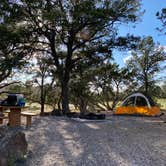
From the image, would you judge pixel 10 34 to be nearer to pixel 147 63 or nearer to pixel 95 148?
pixel 95 148

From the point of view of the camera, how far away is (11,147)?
222 inches

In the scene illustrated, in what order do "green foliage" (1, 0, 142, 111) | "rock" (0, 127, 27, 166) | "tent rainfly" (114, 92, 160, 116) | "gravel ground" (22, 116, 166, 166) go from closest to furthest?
"rock" (0, 127, 27, 166)
"gravel ground" (22, 116, 166, 166)
"green foliage" (1, 0, 142, 111)
"tent rainfly" (114, 92, 160, 116)

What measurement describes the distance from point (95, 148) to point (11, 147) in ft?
6.51

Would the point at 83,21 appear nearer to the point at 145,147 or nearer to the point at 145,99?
the point at 145,99

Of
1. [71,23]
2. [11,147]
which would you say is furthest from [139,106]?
[11,147]

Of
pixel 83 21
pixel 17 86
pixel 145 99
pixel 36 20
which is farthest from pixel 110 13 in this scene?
pixel 17 86

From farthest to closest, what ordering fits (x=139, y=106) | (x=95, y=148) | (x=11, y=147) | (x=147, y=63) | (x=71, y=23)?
(x=147, y=63) → (x=139, y=106) → (x=71, y=23) → (x=95, y=148) → (x=11, y=147)

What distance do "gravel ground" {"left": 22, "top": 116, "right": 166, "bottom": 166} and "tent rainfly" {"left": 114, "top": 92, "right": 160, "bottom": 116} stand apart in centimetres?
806

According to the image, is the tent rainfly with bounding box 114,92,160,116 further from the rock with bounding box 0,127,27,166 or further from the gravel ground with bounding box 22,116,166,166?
the rock with bounding box 0,127,27,166

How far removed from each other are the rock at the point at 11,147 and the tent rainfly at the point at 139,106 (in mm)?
11971

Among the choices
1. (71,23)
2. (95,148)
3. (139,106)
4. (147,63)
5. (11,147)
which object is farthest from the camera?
(147,63)

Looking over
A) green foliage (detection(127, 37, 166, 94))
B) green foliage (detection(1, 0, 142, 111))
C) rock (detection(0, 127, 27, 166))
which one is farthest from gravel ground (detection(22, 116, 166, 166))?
green foliage (detection(127, 37, 166, 94))

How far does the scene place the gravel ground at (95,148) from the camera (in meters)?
5.61

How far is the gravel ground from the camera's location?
5.61 metres
